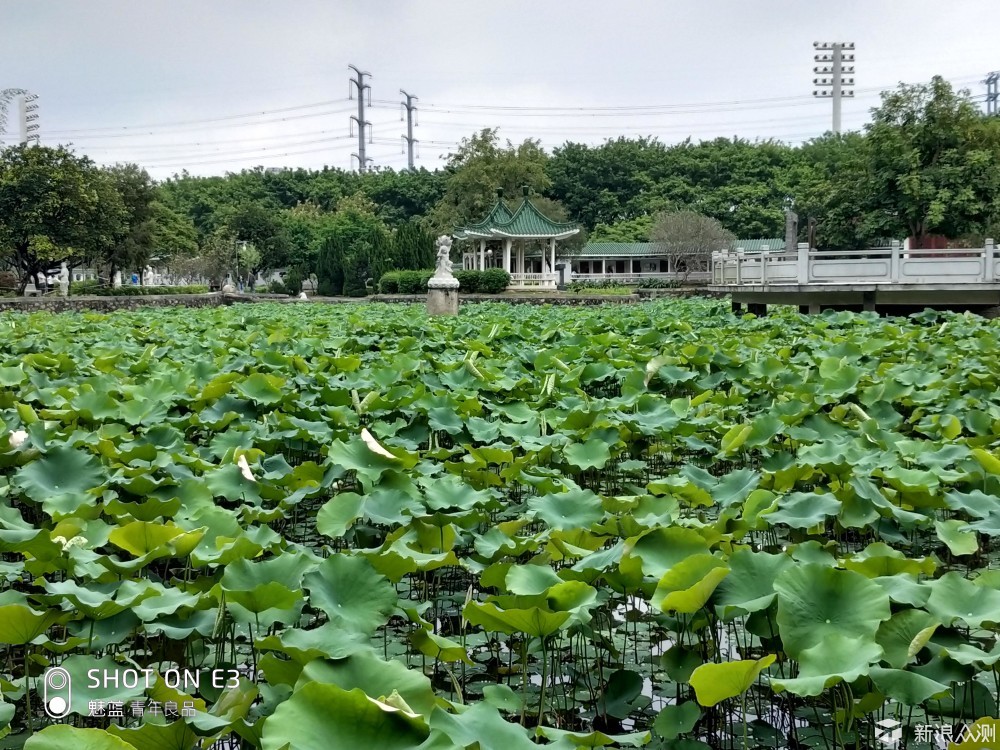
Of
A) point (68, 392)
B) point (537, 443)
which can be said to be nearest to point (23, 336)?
point (68, 392)

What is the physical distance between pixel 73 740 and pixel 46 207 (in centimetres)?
2316

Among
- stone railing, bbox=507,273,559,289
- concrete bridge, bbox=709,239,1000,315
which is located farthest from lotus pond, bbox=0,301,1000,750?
stone railing, bbox=507,273,559,289

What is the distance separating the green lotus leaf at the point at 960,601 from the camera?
1574 millimetres

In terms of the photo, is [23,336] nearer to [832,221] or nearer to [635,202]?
[832,221]

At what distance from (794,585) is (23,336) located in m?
8.04

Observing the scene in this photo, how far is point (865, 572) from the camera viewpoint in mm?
1810

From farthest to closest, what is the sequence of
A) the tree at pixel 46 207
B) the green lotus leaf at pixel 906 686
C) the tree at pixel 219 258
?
the tree at pixel 219 258 < the tree at pixel 46 207 < the green lotus leaf at pixel 906 686

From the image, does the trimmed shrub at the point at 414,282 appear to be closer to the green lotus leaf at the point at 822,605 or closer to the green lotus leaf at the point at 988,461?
the green lotus leaf at the point at 988,461

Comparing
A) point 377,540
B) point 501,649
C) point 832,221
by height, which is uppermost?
point 832,221

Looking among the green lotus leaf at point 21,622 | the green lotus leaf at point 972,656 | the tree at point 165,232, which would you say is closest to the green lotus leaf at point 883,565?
the green lotus leaf at point 972,656

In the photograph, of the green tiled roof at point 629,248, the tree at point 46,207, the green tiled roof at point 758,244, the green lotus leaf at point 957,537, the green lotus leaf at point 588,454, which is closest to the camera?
the green lotus leaf at point 957,537

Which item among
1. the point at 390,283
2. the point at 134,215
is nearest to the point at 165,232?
the point at 134,215

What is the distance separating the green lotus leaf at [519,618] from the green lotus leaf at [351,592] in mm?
216

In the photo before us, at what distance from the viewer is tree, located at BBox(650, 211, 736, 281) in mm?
34469
